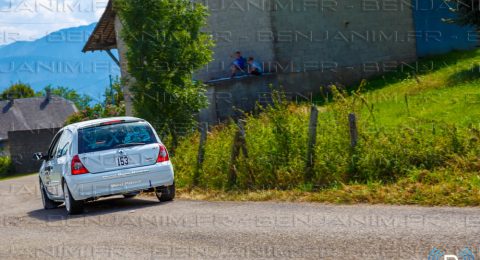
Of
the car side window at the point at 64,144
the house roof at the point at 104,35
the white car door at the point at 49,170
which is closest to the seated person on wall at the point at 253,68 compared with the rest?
the house roof at the point at 104,35

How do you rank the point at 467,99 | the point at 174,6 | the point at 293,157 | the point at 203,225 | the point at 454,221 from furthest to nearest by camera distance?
the point at 174,6
the point at 467,99
the point at 293,157
the point at 203,225
the point at 454,221

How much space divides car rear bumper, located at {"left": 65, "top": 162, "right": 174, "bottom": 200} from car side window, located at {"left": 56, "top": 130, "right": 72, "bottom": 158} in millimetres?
763

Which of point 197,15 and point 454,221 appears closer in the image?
point 454,221

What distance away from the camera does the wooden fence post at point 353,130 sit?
14.0m

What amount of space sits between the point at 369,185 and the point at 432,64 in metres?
17.3

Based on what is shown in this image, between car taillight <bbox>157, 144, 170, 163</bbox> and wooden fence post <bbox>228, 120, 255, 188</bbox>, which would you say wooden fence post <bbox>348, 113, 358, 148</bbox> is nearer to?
wooden fence post <bbox>228, 120, 255, 188</bbox>

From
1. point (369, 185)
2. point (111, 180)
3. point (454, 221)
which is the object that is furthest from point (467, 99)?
point (454, 221)

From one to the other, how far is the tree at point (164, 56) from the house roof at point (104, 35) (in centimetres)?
1642

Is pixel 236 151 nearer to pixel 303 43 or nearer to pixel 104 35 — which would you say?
pixel 303 43

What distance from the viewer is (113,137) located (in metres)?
14.0

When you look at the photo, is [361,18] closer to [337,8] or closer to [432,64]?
[337,8]

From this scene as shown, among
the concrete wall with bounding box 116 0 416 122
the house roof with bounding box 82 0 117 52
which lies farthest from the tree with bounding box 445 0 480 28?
the house roof with bounding box 82 0 117 52

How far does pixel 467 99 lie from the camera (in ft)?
63.6

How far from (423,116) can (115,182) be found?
7860 millimetres
